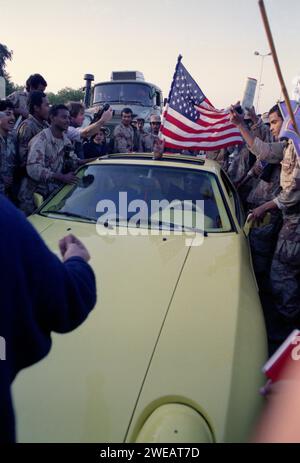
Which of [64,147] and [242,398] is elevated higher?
[64,147]

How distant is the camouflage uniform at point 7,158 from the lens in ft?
12.3

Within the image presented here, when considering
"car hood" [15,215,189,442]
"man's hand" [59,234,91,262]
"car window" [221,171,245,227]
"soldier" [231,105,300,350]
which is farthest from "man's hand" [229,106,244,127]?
"man's hand" [59,234,91,262]

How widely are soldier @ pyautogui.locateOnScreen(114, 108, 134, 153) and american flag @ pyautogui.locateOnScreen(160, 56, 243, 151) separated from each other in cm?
221

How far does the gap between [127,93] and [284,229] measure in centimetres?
904

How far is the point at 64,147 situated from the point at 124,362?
2958mm

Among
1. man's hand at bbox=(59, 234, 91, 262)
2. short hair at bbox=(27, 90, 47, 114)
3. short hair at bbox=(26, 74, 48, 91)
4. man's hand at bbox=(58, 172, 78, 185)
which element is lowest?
man's hand at bbox=(59, 234, 91, 262)

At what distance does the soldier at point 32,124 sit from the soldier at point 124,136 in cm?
237

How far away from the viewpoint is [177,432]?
122 cm

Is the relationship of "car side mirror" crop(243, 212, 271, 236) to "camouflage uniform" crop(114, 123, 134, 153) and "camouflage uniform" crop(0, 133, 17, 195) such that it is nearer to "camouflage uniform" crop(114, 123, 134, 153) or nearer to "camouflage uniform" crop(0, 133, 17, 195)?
"camouflage uniform" crop(0, 133, 17, 195)

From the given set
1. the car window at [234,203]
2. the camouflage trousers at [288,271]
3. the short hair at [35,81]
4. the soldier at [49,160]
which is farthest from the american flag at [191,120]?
the short hair at [35,81]

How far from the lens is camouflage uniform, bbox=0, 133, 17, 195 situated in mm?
3748

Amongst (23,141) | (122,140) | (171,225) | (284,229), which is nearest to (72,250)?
(171,225)
